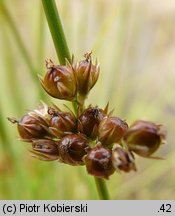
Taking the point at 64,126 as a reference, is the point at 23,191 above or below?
below

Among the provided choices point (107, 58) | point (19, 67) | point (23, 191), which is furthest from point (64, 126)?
point (19, 67)
